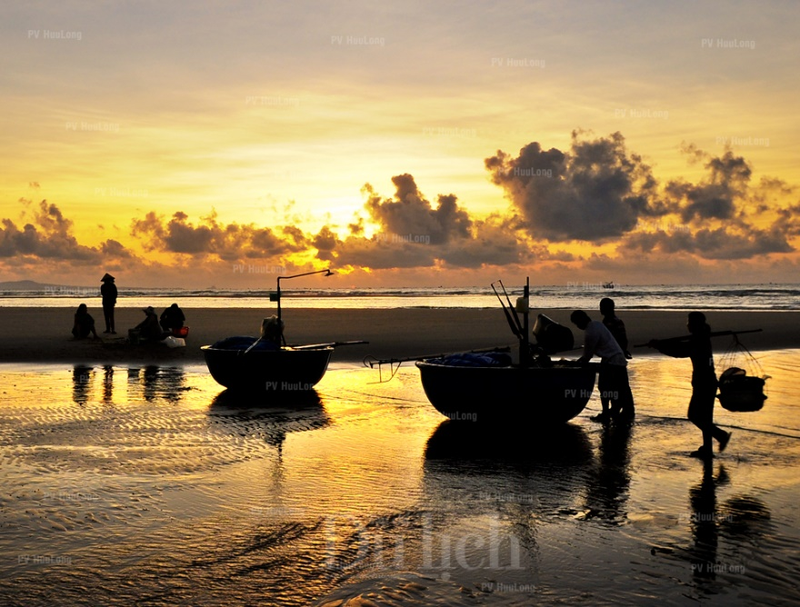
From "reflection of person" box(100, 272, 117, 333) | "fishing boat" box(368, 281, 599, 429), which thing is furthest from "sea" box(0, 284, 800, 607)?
"reflection of person" box(100, 272, 117, 333)

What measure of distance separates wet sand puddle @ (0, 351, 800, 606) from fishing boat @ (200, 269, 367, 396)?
181 cm

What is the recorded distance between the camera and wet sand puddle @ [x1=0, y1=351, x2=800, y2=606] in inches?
228

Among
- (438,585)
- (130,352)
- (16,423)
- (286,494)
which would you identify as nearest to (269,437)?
(286,494)

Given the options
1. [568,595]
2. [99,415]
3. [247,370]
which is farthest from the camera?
[247,370]

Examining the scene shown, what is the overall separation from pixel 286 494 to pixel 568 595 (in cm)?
351

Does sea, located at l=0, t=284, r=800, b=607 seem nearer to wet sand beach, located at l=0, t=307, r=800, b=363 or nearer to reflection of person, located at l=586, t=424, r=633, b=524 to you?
reflection of person, located at l=586, t=424, r=633, b=524

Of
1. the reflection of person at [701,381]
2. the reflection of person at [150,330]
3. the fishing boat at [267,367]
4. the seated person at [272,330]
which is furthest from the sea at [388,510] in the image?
the reflection of person at [150,330]

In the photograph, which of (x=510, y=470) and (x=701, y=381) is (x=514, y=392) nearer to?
(x=510, y=470)

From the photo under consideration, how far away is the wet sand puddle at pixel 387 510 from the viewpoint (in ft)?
19.0

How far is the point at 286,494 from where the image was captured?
823 cm

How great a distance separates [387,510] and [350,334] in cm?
2564

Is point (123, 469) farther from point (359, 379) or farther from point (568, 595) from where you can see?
point (359, 379)

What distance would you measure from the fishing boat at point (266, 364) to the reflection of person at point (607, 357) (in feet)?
18.1

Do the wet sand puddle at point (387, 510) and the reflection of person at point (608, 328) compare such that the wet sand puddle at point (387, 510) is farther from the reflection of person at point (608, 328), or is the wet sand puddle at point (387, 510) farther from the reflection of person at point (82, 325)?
the reflection of person at point (82, 325)
